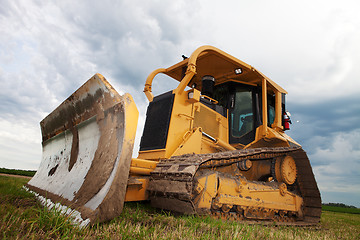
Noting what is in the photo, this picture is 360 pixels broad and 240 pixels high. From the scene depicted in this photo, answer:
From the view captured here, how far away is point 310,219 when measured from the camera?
386cm

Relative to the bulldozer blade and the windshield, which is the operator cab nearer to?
the windshield

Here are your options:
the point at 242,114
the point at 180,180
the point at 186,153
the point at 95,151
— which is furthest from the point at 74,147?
the point at 242,114

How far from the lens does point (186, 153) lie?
329 centimetres

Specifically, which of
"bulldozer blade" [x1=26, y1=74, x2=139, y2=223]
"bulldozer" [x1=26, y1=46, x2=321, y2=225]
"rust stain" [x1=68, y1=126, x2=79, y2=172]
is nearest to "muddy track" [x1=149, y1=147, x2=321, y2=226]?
Result: "bulldozer" [x1=26, y1=46, x2=321, y2=225]

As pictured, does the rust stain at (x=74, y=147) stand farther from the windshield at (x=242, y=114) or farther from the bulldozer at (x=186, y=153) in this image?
the windshield at (x=242, y=114)

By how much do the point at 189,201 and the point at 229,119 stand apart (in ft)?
8.36

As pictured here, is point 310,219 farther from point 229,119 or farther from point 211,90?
point 211,90

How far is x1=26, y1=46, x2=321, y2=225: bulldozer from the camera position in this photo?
177 cm

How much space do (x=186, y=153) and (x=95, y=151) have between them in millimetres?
1574

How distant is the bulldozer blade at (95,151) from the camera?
1.56 metres

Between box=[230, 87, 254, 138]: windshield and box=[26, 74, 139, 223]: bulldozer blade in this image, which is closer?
box=[26, 74, 139, 223]: bulldozer blade

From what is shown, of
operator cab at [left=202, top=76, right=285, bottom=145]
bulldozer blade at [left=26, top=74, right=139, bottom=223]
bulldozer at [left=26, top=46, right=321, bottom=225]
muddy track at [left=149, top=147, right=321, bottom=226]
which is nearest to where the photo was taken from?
bulldozer blade at [left=26, top=74, right=139, bottom=223]

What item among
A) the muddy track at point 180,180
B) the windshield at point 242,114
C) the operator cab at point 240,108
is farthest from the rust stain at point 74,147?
the windshield at point 242,114

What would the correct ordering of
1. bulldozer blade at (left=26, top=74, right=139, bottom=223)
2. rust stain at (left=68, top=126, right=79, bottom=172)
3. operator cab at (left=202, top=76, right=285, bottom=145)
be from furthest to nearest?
operator cab at (left=202, top=76, right=285, bottom=145) < rust stain at (left=68, top=126, right=79, bottom=172) < bulldozer blade at (left=26, top=74, right=139, bottom=223)
